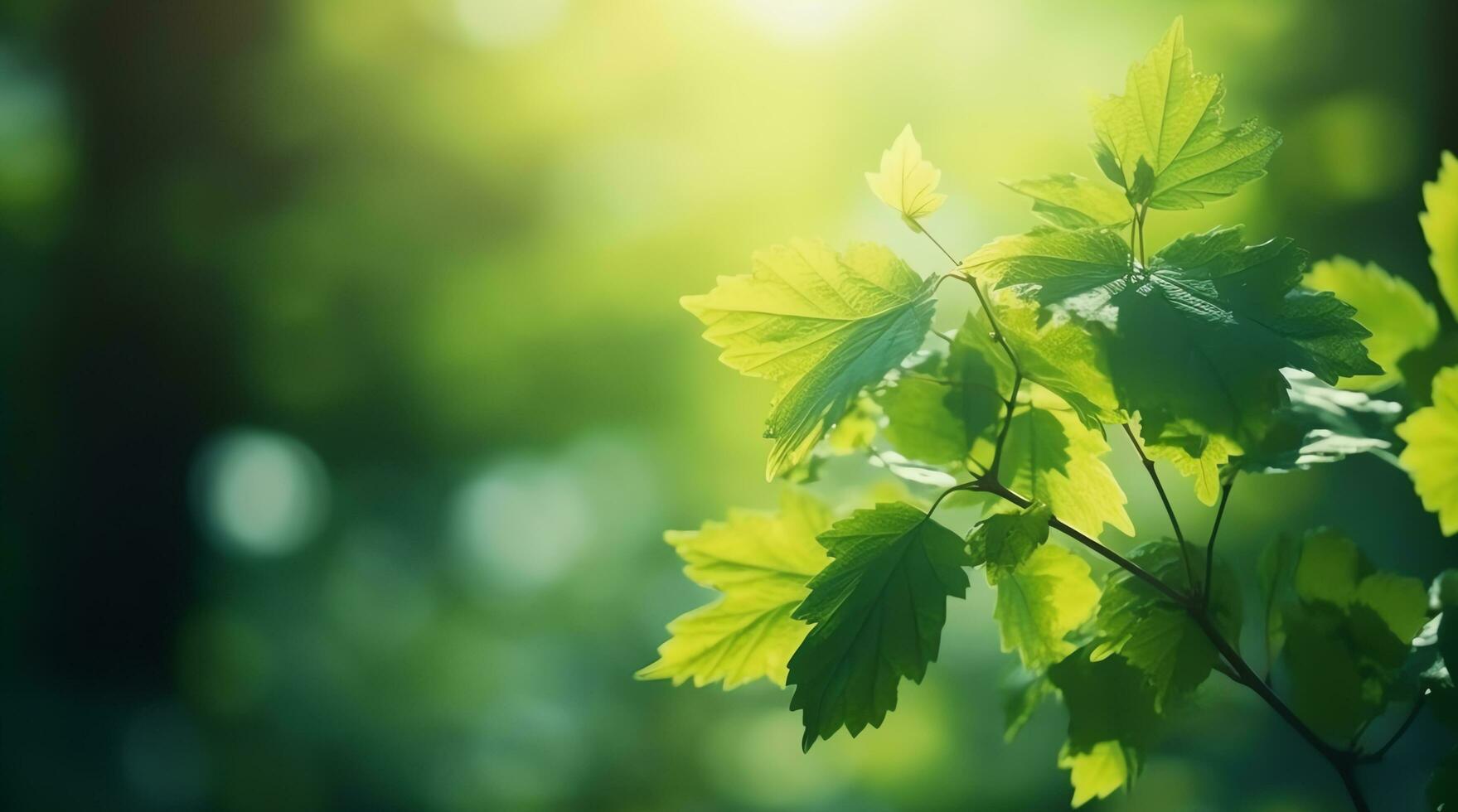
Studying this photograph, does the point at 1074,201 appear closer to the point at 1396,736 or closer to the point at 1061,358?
the point at 1061,358

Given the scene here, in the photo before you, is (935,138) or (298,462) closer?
(935,138)

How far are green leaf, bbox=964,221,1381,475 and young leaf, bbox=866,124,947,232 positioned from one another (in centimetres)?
6

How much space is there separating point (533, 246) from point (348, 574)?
60.5 inches

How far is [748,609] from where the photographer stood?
53 centimetres

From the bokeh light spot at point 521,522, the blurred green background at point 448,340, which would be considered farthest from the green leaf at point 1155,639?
the bokeh light spot at point 521,522

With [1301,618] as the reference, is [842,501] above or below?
above

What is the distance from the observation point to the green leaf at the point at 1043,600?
49 cm

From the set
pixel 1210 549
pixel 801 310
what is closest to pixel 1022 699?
pixel 1210 549

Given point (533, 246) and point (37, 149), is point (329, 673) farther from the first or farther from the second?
point (37, 149)

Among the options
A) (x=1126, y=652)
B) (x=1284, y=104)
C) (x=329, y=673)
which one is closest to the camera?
(x=1126, y=652)

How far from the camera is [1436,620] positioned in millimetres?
540

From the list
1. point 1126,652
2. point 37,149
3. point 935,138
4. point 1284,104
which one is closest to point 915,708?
point 935,138

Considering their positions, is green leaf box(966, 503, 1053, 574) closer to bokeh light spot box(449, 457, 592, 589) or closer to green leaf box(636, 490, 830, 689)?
green leaf box(636, 490, 830, 689)

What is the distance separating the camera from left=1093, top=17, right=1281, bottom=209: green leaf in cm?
43
